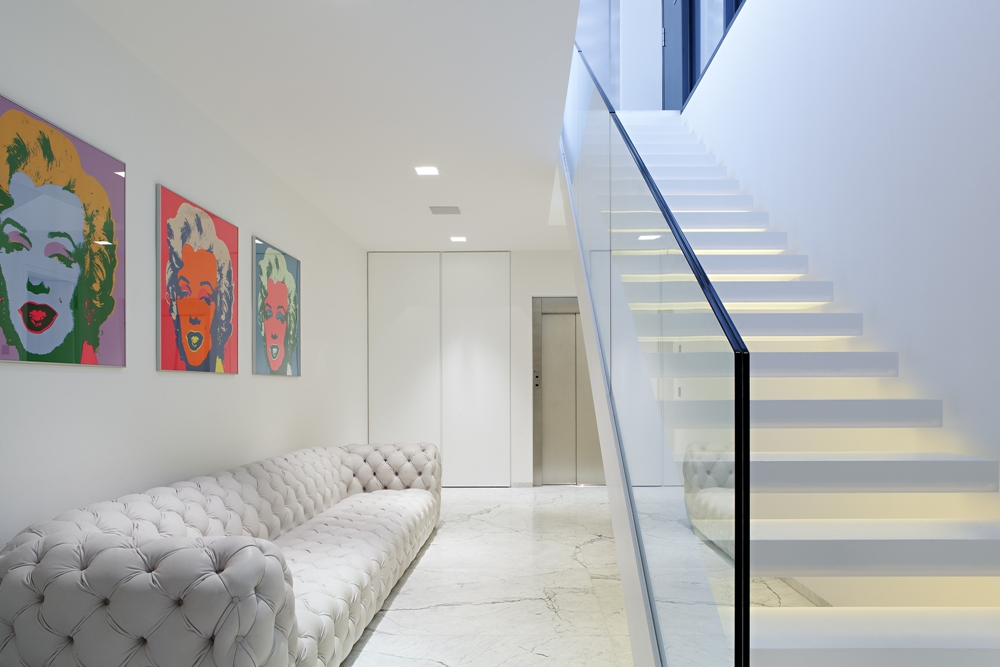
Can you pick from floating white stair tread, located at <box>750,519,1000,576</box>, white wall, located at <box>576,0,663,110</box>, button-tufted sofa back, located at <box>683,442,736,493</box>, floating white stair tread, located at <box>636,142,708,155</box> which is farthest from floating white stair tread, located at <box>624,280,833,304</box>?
white wall, located at <box>576,0,663,110</box>

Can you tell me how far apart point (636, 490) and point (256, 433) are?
10.7 ft

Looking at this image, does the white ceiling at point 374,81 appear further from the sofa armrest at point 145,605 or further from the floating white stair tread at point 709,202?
the sofa armrest at point 145,605

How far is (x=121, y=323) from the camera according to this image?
3.16 m

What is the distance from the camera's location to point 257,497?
12.8 ft

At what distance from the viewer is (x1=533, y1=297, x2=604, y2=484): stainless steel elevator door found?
8.67 metres

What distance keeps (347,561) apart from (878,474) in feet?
8.05

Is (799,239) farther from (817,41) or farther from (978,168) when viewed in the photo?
(978,168)

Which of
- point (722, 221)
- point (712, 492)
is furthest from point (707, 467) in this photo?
point (722, 221)

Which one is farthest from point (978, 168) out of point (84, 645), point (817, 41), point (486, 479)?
point (486, 479)

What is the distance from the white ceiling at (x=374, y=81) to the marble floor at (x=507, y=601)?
2.96 meters

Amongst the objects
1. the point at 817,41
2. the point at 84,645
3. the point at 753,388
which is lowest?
the point at 84,645

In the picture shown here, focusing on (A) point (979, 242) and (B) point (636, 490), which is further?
(A) point (979, 242)

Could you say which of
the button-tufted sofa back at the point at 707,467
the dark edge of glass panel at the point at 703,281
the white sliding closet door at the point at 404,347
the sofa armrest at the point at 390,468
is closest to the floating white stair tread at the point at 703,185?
the dark edge of glass panel at the point at 703,281

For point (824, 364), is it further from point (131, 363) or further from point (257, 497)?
point (131, 363)
